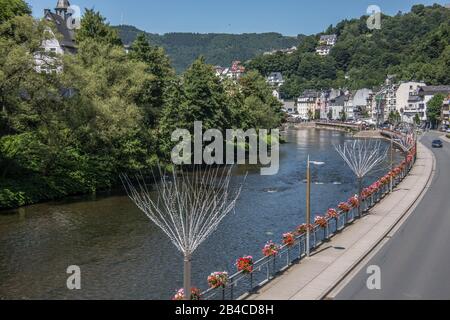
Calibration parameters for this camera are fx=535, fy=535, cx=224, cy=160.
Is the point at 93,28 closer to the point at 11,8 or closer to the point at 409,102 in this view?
the point at 11,8

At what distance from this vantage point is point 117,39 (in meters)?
69.9

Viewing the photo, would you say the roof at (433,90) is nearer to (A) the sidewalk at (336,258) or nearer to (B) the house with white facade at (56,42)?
(B) the house with white facade at (56,42)

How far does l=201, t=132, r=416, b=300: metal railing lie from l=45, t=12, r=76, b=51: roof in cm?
5696

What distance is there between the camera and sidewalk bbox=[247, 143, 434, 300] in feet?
65.6

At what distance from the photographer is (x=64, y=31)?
89688 mm

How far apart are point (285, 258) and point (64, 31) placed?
7353cm

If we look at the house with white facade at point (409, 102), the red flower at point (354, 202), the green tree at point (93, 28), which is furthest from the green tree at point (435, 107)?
the red flower at point (354, 202)

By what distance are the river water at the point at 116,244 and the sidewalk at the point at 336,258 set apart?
459 centimetres

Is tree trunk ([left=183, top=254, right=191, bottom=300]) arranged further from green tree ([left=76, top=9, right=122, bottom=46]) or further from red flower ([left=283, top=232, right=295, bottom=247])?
green tree ([left=76, top=9, right=122, bottom=46])

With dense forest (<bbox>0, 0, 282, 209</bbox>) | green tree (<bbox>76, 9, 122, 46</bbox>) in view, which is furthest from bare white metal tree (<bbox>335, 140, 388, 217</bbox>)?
green tree (<bbox>76, 9, 122, 46</bbox>)

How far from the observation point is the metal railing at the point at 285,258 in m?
20.7

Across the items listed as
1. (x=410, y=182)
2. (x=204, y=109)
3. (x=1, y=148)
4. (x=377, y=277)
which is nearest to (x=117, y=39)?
(x=204, y=109)

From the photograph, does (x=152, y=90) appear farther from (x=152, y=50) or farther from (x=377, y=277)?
(x=377, y=277)

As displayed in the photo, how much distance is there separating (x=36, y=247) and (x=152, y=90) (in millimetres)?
41345
